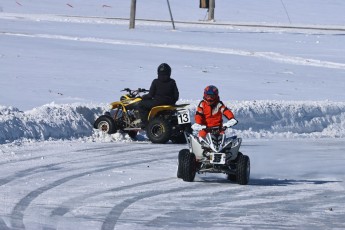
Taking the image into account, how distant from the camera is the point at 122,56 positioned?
1465 inches

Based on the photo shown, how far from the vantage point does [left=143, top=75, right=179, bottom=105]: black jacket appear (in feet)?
66.3

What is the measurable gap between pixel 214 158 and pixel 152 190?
1402mm

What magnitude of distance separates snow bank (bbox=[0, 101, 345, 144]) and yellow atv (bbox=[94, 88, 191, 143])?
0.27 meters

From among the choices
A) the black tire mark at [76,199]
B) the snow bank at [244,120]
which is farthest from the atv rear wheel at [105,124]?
the black tire mark at [76,199]

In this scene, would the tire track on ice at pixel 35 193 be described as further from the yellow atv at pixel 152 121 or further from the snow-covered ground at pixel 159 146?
the yellow atv at pixel 152 121

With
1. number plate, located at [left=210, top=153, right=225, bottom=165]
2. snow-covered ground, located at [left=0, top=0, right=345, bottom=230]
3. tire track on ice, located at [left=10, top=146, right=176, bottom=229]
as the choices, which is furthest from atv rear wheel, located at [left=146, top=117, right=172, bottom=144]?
number plate, located at [left=210, top=153, right=225, bottom=165]

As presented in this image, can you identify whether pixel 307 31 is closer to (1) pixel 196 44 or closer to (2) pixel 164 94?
(1) pixel 196 44

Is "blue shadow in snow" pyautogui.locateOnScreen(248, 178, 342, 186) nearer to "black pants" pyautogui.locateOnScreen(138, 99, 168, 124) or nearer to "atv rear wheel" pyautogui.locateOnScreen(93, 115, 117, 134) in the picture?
"black pants" pyautogui.locateOnScreen(138, 99, 168, 124)

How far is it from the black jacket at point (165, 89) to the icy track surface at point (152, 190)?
94 centimetres

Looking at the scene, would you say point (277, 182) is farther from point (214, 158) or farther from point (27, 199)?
point (27, 199)

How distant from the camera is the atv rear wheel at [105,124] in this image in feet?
68.4

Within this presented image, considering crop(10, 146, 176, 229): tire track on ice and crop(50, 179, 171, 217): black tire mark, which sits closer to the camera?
crop(10, 146, 176, 229): tire track on ice

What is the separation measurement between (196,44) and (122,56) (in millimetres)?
8010

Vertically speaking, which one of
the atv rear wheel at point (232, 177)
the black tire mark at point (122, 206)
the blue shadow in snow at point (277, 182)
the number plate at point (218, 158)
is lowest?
the black tire mark at point (122, 206)
